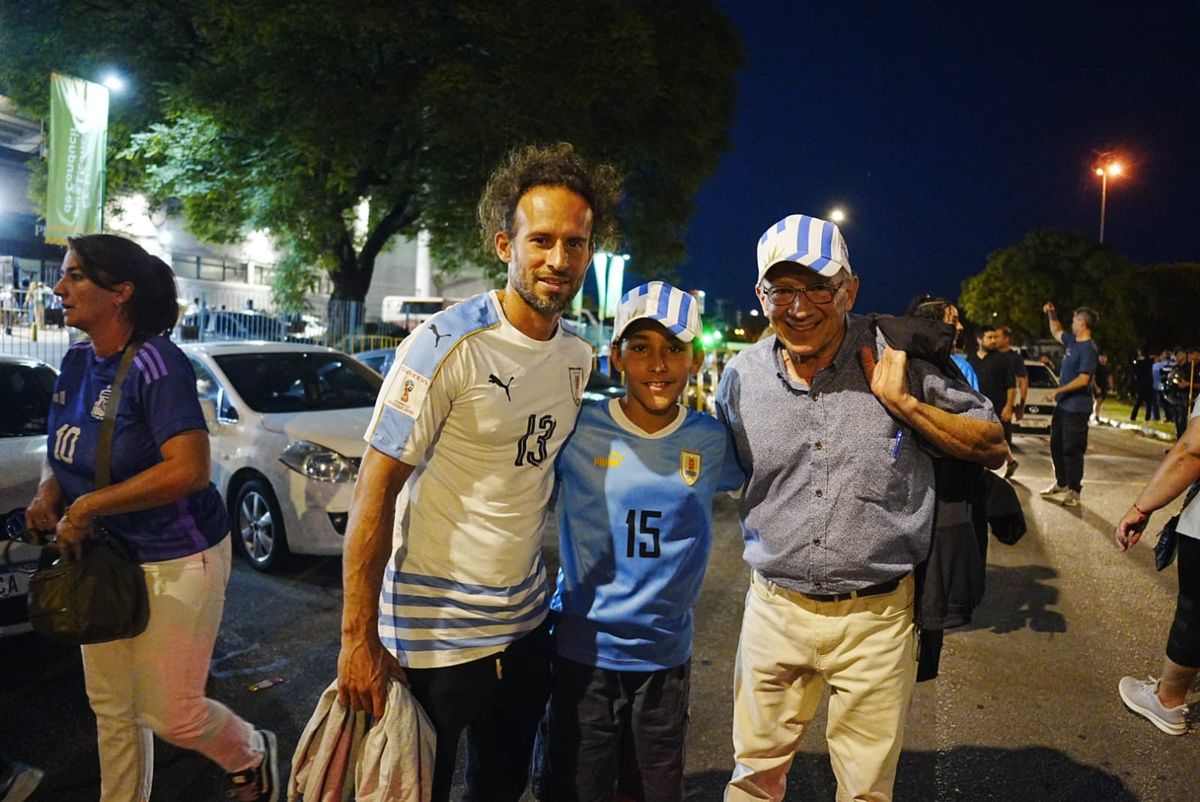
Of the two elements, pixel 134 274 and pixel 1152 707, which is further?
pixel 1152 707

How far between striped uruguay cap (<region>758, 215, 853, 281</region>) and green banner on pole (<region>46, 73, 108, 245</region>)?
984cm

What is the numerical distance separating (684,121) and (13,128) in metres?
21.7

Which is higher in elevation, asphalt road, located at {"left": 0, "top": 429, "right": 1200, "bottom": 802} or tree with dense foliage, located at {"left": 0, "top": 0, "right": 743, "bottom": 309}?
tree with dense foliage, located at {"left": 0, "top": 0, "right": 743, "bottom": 309}

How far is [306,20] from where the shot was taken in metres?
12.1

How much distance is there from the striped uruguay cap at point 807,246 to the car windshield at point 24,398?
4182 millimetres

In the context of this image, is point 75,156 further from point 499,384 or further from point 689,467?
point 689,467

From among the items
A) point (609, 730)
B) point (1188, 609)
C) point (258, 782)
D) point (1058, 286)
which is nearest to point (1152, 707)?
point (1188, 609)

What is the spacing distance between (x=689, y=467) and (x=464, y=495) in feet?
2.13

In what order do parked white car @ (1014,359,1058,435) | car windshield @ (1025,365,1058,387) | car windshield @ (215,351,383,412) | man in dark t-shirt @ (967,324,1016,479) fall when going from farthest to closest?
car windshield @ (1025,365,1058,387) < parked white car @ (1014,359,1058,435) < man in dark t-shirt @ (967,324,1016,479) < car windshield @ (215,351,383,412)

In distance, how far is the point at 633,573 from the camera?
228cm

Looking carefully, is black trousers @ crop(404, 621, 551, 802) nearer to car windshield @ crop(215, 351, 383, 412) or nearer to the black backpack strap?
the black backpack strap

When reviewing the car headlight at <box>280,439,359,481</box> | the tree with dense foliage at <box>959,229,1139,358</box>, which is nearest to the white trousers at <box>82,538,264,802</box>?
the car headlight at <box>280,439,359,481</box>

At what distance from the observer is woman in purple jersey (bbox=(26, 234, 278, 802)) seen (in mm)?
2521

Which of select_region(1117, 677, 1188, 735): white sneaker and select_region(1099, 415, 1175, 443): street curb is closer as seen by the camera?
select_region(1117, 677, 1188, 735): white sneaker
